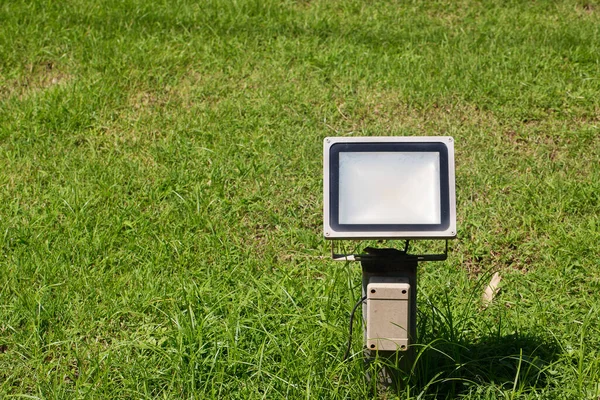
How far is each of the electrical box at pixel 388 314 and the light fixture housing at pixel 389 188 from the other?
0.61 feet

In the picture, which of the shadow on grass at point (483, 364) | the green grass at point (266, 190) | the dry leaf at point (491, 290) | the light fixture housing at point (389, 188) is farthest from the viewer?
the dry leaf at point (491, 290)

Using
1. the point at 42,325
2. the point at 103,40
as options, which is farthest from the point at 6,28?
the point at 42,325

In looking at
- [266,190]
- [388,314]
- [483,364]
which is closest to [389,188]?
[388,314]

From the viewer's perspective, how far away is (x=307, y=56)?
5.18 metres

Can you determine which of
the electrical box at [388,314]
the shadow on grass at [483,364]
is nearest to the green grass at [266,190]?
the shadow on grass at [483,364]

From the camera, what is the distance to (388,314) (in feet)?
9.00

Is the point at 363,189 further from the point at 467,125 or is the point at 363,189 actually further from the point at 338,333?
the point at 467,125

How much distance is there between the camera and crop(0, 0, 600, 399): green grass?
10.4ft

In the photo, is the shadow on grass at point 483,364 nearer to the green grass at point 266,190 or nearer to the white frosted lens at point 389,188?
Answer: the green grass at point 266,190

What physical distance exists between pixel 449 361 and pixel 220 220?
1440 mm

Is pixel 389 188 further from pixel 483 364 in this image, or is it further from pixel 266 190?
pixel 266 190

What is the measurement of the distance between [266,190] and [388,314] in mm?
1667

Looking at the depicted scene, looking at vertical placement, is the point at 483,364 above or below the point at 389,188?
below

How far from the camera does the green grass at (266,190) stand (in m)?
3.16
